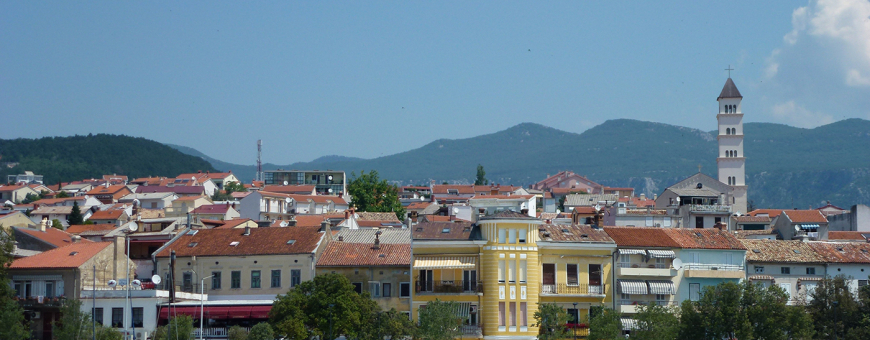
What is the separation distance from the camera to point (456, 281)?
58250mm

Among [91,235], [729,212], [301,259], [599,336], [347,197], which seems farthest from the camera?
[347,197]

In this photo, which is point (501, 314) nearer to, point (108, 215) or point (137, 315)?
point (137, 315)

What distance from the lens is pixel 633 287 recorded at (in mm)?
61062

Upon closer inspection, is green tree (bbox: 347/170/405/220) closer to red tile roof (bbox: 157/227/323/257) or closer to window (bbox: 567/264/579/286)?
red tile roof (bbox: 157/227/323/257)

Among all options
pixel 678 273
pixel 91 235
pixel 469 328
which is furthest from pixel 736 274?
pixel 91 235

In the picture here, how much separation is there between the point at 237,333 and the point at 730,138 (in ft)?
327

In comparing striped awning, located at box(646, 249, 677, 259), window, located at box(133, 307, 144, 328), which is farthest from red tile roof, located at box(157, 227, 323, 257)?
striped awning, located at box(646, 249, 677, 259)

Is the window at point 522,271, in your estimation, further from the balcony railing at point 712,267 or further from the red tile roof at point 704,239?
the balcony railing at point 712,267

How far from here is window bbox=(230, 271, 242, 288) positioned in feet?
202

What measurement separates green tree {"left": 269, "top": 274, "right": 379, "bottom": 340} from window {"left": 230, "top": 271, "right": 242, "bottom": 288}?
6898 millimetres

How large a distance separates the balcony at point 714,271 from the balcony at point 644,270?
3.37 ft

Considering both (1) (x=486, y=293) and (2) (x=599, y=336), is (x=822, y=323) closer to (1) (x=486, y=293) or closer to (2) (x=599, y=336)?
(2) (x=599, y=336)

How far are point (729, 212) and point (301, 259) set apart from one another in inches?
1752

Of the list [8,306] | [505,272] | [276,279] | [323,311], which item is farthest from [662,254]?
[8,306]
